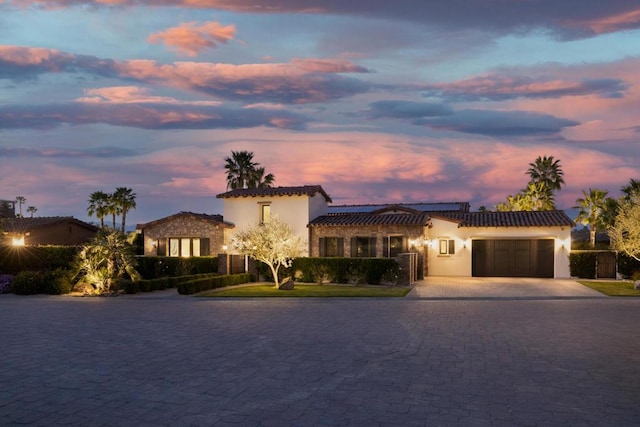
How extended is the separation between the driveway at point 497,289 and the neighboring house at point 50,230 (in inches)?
1124

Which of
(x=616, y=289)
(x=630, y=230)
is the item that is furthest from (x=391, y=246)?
(x=630, y=230)

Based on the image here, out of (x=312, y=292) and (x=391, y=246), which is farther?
(x=391, y=246)

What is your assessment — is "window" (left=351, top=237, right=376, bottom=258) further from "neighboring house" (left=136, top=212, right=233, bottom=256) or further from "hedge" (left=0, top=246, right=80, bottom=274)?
"hedge" (left=0, top=246, right=80, bottom=274)

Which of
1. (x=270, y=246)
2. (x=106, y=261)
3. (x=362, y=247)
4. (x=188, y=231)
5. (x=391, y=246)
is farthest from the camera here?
(x=188, y=231)

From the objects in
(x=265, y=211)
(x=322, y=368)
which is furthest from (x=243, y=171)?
(x=322, y=368)

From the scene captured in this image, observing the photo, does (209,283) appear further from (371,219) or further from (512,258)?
(512,258)

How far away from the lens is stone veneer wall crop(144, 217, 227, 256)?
36.0m

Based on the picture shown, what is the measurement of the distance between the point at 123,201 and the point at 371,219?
116ft

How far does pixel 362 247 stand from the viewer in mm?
35031

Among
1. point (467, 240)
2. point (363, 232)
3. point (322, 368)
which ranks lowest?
point (322, 368)

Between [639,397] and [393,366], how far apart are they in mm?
4062

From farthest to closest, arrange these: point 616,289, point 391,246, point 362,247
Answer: point 362,247 → point 391,246 → point 616,289

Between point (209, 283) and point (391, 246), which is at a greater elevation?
point (391, 246)

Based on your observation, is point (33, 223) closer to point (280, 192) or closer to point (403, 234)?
point (280, 192)
